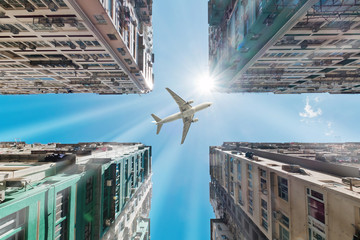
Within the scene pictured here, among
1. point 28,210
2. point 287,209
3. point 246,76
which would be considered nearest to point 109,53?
point 28,210

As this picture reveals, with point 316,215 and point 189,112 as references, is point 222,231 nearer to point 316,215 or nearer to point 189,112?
point 316,215

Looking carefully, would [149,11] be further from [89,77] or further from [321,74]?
[321,74]

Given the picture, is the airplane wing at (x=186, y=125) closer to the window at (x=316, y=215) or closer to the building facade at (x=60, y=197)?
the building facade at (x=60, y=197)

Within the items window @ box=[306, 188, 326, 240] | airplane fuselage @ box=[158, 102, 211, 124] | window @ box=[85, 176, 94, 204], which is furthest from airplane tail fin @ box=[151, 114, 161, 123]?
window @ box=[306, 188, 326, 240]

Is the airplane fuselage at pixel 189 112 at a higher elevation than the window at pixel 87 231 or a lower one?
higher

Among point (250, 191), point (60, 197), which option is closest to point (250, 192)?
point (250, 191)

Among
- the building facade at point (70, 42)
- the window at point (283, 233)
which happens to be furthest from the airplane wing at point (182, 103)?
the window at point (283, 233)
